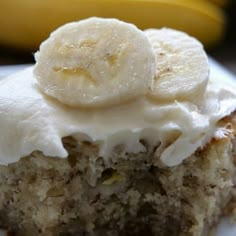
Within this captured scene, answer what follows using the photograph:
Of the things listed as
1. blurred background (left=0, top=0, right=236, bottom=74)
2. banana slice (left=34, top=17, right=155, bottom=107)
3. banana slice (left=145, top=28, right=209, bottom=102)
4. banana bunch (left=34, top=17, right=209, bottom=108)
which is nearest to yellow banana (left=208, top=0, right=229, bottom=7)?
blurred background (left=0, top=0, right=236, bottom=74)

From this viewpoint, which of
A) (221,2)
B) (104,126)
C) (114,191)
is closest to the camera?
(104,126)

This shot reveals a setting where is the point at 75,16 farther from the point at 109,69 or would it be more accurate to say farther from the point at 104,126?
the point at 104,126

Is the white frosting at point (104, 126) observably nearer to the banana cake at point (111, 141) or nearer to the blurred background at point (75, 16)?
the banana cake at point (111, 141)

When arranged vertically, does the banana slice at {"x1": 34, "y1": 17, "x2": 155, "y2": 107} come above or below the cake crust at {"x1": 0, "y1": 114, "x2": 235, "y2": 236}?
above

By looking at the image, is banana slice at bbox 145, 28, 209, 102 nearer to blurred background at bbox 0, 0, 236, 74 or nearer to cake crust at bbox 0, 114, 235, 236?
cake crust at bbox 0, 114, 235, 236

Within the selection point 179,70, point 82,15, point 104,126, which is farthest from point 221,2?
point 104,126

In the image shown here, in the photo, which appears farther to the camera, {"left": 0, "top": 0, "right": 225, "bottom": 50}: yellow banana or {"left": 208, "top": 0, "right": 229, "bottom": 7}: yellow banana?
{"left": 208, "top": 0, "right": 229, "bottom": 7}: yellow banana

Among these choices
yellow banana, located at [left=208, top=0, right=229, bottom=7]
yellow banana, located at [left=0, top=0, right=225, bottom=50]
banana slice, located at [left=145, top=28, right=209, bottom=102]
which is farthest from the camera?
yellow banana, located at [left=208, top=0, right=229, bottom=7]

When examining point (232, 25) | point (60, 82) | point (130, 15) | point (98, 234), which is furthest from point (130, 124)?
point (232, 25)
